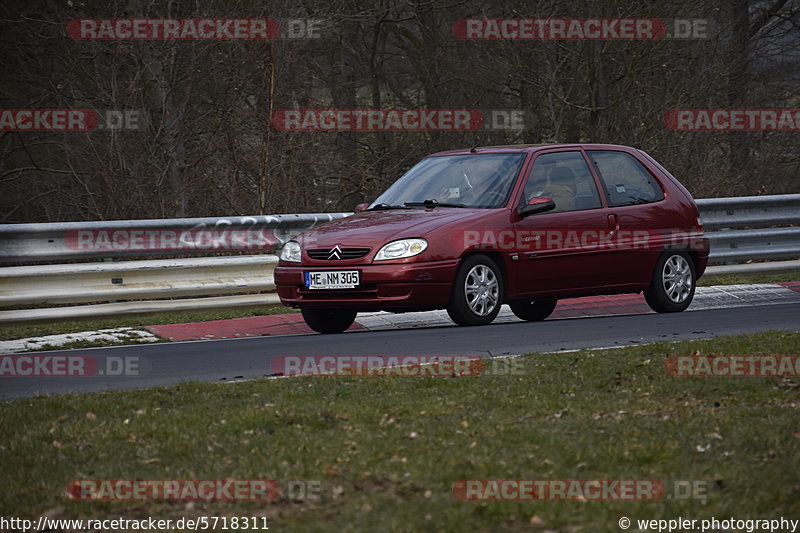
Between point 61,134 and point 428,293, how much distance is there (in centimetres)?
1256

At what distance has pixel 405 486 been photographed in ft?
17.5

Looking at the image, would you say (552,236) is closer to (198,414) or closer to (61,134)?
(198,414)

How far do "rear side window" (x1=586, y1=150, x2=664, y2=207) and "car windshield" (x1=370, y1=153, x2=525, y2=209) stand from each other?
1049mm

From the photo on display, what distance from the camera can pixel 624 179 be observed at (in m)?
13.0

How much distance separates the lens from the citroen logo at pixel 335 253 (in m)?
11.1

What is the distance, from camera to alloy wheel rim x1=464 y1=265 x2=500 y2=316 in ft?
37.0
